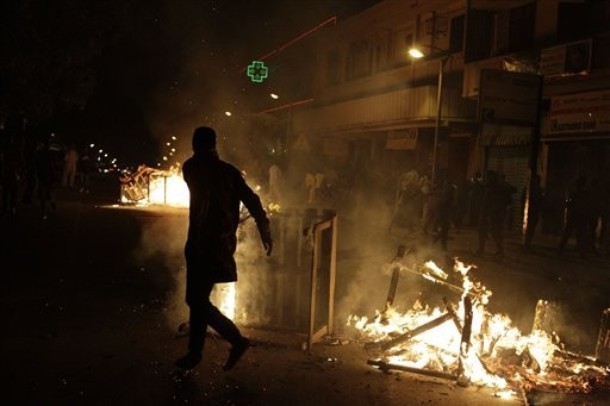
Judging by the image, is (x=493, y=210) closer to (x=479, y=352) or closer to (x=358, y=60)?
(x=479, y=352)

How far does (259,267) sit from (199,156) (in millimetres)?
3989

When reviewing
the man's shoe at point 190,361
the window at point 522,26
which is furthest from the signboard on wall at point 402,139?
the man's shoe at point 190,361

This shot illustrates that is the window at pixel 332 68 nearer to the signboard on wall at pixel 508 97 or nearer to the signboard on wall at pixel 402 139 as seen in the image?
the signboard on wall at pixel 402 139

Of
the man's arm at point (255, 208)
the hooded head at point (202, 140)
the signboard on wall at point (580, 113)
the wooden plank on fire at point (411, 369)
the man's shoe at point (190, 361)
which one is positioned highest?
the signboard on wall at point (580, 113)

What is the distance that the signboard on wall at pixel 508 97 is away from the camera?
13719 mm

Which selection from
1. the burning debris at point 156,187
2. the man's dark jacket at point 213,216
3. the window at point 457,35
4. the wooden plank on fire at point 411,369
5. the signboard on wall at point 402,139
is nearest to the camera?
the man's dark jacket at point 213,216

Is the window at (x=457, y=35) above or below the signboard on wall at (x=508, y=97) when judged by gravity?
above

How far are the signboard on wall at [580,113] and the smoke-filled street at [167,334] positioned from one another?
4.45 meters

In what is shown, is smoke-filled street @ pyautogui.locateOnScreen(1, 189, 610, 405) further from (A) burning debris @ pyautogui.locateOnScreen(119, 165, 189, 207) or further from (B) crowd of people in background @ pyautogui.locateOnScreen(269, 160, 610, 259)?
(A) burning debris @ pyautogui.locateOnScreen(119, 165, 189, 207)

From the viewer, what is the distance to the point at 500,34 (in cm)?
2073

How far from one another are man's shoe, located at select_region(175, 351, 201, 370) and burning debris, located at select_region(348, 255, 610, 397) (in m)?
1.54

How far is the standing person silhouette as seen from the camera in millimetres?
4980

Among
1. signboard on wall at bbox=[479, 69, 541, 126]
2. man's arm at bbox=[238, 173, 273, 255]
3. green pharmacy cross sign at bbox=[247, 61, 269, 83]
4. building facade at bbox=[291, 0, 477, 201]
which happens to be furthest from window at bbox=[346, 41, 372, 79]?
man's arm at bbox=[238, 173, 273, 255]

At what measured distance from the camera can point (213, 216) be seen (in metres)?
5.02
